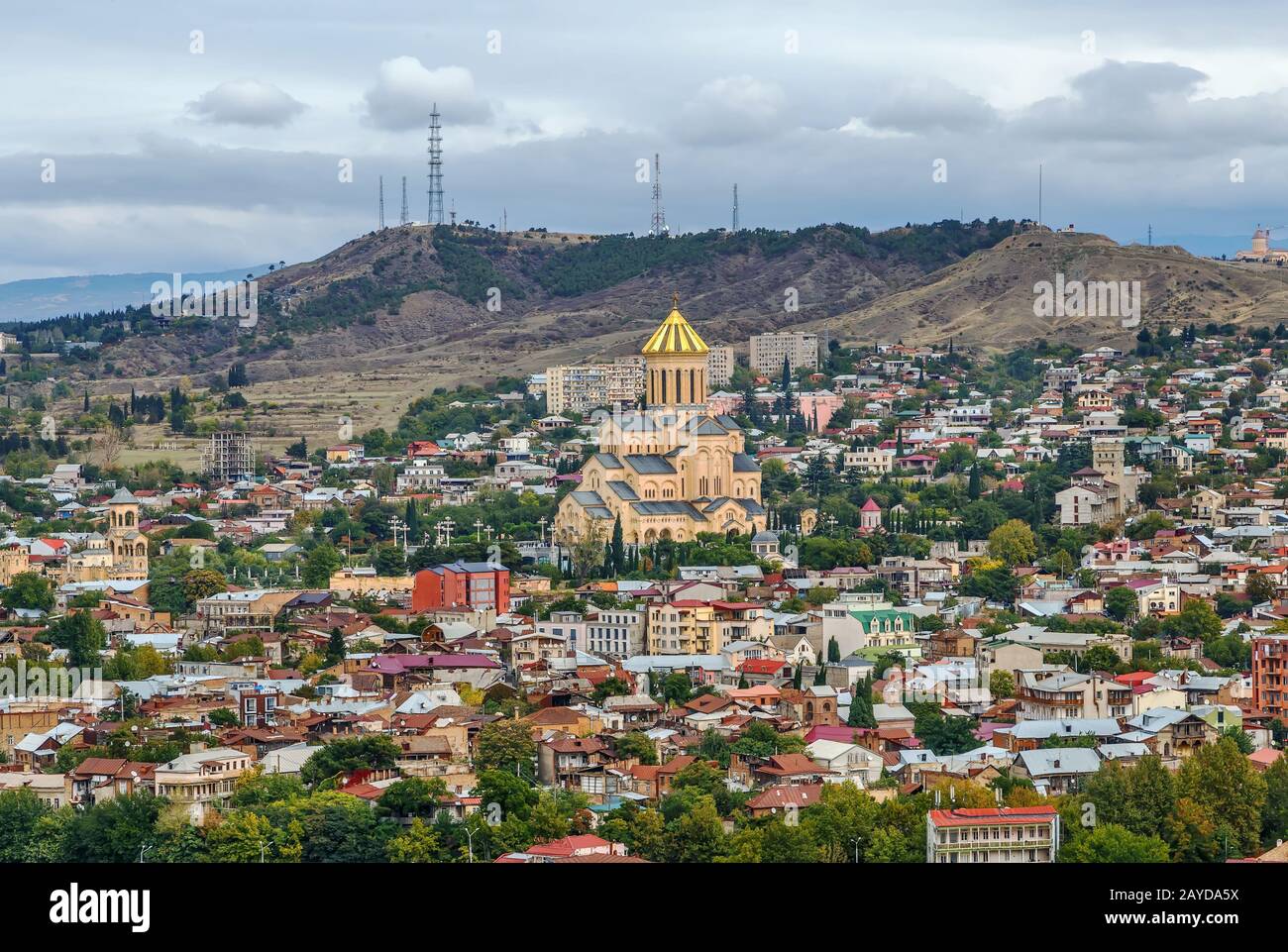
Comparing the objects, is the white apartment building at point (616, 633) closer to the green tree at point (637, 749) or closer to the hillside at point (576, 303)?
the green tree at point (637, 749)

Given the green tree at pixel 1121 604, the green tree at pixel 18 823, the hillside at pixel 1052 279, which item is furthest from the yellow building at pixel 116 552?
the hillside at pixel 1052 279

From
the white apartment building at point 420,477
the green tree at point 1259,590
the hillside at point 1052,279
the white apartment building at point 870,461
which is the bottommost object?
the green tree at point 1259,590

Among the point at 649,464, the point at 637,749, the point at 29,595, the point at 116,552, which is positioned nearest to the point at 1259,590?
the point at 649,464

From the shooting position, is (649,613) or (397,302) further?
(397,302)
